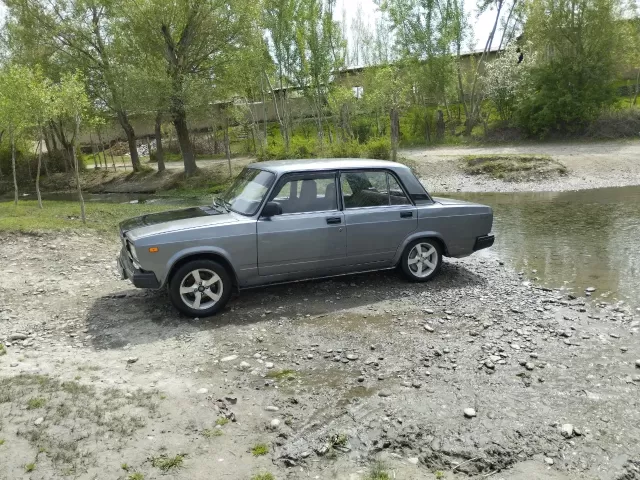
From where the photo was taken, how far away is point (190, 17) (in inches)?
1009

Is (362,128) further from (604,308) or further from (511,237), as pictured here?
(604,308)

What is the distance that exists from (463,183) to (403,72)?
16594mm

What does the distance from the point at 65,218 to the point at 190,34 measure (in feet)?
47.7

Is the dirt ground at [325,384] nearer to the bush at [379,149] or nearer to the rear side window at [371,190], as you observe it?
the rear side window at [371,190]

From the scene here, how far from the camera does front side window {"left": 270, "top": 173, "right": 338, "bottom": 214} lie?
7.40m

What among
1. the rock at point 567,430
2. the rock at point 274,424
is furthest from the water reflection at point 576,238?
the rock at point 274,424

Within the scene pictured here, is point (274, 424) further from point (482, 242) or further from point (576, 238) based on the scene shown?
point (576, 238)

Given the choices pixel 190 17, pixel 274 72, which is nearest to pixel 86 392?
pixel 190 17

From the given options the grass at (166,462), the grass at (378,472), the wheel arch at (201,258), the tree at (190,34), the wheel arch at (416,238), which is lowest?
the grass at (378,472)

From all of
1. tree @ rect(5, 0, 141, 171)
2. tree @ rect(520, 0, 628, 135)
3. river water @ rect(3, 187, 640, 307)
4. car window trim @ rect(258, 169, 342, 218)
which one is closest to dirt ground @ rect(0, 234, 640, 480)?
river water @ rect(3, 187, 640, 307)

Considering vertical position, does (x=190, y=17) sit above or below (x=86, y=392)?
above

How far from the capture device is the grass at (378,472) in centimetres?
377

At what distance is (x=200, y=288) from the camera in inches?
273

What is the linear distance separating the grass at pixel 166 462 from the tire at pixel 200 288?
10.0 feet
